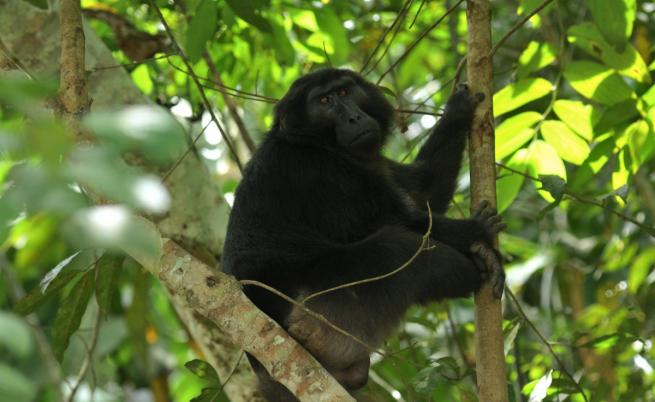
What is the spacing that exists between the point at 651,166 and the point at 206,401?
411 centimetres

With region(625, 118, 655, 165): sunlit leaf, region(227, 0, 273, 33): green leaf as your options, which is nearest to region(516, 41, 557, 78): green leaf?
region(625, 118, 655, 165): sunlit leaf

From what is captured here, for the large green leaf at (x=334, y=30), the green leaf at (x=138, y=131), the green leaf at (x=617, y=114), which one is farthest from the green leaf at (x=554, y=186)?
the green leaf at (x=138, y=131)

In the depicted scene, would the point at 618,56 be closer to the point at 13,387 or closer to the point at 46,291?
the point at 46,291

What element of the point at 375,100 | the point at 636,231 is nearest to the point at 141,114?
the point at 375,100

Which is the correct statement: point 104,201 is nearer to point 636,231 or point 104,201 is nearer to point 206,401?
point 206,401

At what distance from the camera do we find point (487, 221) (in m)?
4.18

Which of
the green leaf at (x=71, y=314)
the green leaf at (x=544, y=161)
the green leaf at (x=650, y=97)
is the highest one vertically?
the green leaf at (x=650, y=97)

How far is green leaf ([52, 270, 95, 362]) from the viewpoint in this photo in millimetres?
4262

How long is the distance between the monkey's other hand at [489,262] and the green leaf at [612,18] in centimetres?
111

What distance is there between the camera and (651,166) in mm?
6793

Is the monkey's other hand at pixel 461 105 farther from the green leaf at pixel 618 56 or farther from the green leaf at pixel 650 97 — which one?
the green leaf at pixel 650 97

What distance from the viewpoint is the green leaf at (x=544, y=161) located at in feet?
15.1

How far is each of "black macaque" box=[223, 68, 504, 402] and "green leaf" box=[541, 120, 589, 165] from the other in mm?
432

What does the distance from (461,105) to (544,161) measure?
0.55 meters
